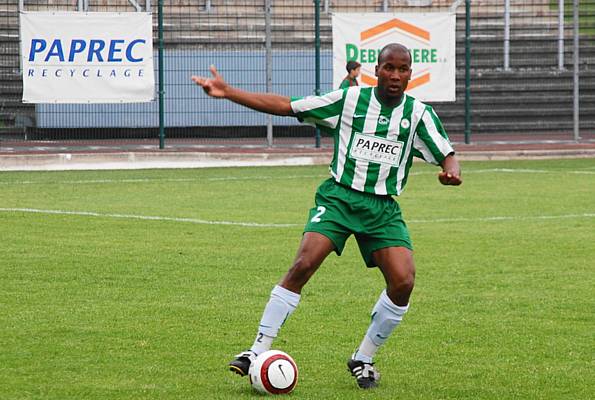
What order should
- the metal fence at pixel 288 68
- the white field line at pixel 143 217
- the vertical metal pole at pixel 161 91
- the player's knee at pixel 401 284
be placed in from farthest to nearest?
the metal fence at pixel 288 68, the vertical metal pole at pixel 161 91, the white field line at pixel 143 217, the player's knee at pixel 401 284

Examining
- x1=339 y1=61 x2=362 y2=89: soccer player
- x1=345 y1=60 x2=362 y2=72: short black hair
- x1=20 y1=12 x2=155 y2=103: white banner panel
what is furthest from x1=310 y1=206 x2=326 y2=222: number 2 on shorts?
x1=20 y1=12 x2=155 y2=103: white banner panel

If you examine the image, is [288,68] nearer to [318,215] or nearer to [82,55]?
[82,55]

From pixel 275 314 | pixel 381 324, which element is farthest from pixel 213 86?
pixel 381 324

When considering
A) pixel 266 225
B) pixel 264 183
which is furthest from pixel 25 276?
pixel 264 183

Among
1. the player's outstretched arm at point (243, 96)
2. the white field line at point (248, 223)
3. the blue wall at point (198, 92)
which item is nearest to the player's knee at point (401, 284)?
the player's outstretched arm at point (243, 96)

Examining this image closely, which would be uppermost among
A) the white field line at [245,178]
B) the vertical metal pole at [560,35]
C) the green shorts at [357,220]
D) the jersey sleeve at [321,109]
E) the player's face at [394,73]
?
the vertical metal pole at [560,35]

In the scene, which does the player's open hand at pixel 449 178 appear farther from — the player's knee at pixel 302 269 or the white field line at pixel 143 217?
the white field line at pixel 143 217

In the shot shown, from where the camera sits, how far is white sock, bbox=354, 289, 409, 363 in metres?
6.54

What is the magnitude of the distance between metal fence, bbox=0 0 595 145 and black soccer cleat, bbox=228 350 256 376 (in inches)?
662

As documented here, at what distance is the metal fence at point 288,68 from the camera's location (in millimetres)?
23609

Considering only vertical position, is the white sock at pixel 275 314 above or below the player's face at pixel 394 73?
below

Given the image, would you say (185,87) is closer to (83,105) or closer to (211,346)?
(83,105)

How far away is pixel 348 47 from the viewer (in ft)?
76.0

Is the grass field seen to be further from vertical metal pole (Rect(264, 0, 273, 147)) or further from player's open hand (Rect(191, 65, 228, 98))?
vertical metal pole (Rect(264, 0, 273, 147))
